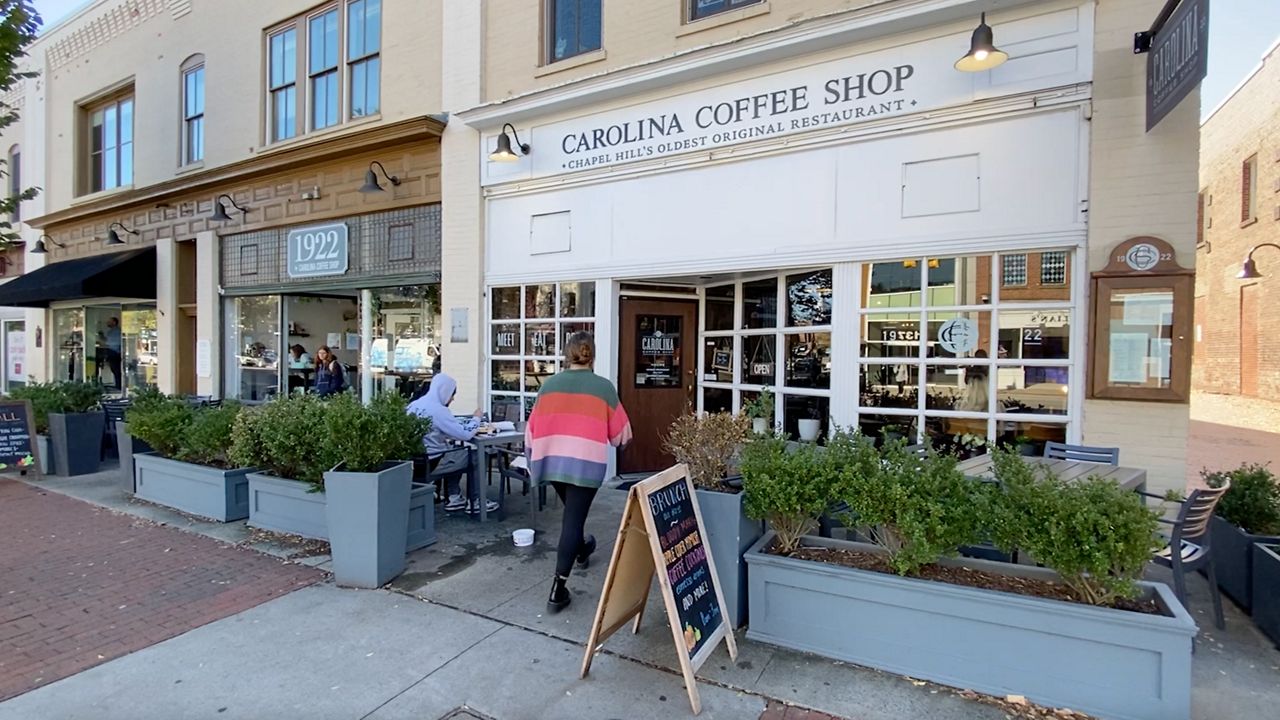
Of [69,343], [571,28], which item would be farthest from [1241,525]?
[69,343]

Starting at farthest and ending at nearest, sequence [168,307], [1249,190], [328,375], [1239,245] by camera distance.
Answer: [1239,245]
[1249,190]
[168,307]
[328,375]

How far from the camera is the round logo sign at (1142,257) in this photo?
506 cm

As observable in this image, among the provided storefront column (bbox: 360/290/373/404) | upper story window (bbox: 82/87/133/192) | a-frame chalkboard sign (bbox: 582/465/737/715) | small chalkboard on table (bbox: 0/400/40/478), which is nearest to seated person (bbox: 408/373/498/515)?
a-frame chalkboard sign (bbox: 582/465/737/715)

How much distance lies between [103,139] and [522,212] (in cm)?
1193

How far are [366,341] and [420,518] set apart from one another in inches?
228

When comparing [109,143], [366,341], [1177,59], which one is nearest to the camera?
[1177,59]

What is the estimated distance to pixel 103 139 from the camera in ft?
46.1

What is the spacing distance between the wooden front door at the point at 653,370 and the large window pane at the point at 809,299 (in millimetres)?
1591

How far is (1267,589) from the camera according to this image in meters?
3.81

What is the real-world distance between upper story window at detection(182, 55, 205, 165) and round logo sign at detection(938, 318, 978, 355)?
1284 cm

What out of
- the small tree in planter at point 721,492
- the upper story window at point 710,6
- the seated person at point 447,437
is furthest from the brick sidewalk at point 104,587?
the upper story window at point 710,6

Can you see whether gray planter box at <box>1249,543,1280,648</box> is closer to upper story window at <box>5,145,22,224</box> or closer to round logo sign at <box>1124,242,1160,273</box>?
round logo sign at <box>1124,242,1160,273</box>

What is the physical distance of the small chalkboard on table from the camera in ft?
27.3

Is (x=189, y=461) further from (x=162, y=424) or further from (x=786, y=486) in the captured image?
(x=786, y=486)
